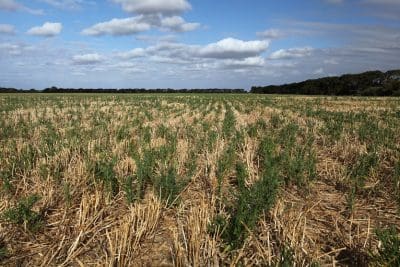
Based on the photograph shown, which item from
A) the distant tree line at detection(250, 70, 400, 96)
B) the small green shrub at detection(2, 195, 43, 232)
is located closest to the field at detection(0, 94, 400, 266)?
the small green shrub at detection(2, 195, 43, 232)

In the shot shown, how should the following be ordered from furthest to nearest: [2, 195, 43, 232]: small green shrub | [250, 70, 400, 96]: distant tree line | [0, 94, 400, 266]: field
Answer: [250, 70, 400, 96]: distant tree line
[2, 195, 43, 232]: small green shrub
[0, 94, 400, 266]: field

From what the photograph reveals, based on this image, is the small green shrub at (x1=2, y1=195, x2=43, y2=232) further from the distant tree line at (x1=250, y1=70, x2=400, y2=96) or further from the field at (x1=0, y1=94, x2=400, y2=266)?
the distant tree line at (x1=250, y1=70, x2=400, y2=96)

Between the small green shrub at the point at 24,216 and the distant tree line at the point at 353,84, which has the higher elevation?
the distant tree line at the point at 353,84

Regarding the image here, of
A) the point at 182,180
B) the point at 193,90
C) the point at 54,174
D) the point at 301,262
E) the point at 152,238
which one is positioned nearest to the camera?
the point at 301,262

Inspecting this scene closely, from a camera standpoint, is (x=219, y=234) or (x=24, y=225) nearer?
(x=219, y=234)

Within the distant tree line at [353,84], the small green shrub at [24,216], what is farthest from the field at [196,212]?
the distant tree line at [353,84]

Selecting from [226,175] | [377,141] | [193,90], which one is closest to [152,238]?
[226,175]

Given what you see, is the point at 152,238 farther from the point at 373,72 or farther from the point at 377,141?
the point at 373,72

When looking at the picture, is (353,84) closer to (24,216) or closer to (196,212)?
(196,212)

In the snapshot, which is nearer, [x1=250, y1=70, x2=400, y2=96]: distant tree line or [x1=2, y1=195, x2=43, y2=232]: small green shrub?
[x1=2, y1=195, x2=43, y2=232]: small green shrub

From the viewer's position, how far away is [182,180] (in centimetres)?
531

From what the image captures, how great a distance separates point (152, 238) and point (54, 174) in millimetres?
2544

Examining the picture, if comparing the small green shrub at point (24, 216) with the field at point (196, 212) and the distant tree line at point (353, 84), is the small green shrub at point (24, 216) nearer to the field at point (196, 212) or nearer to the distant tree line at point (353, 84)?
the field at point (196, 212)

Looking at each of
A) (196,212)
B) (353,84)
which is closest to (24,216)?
(196,212)
